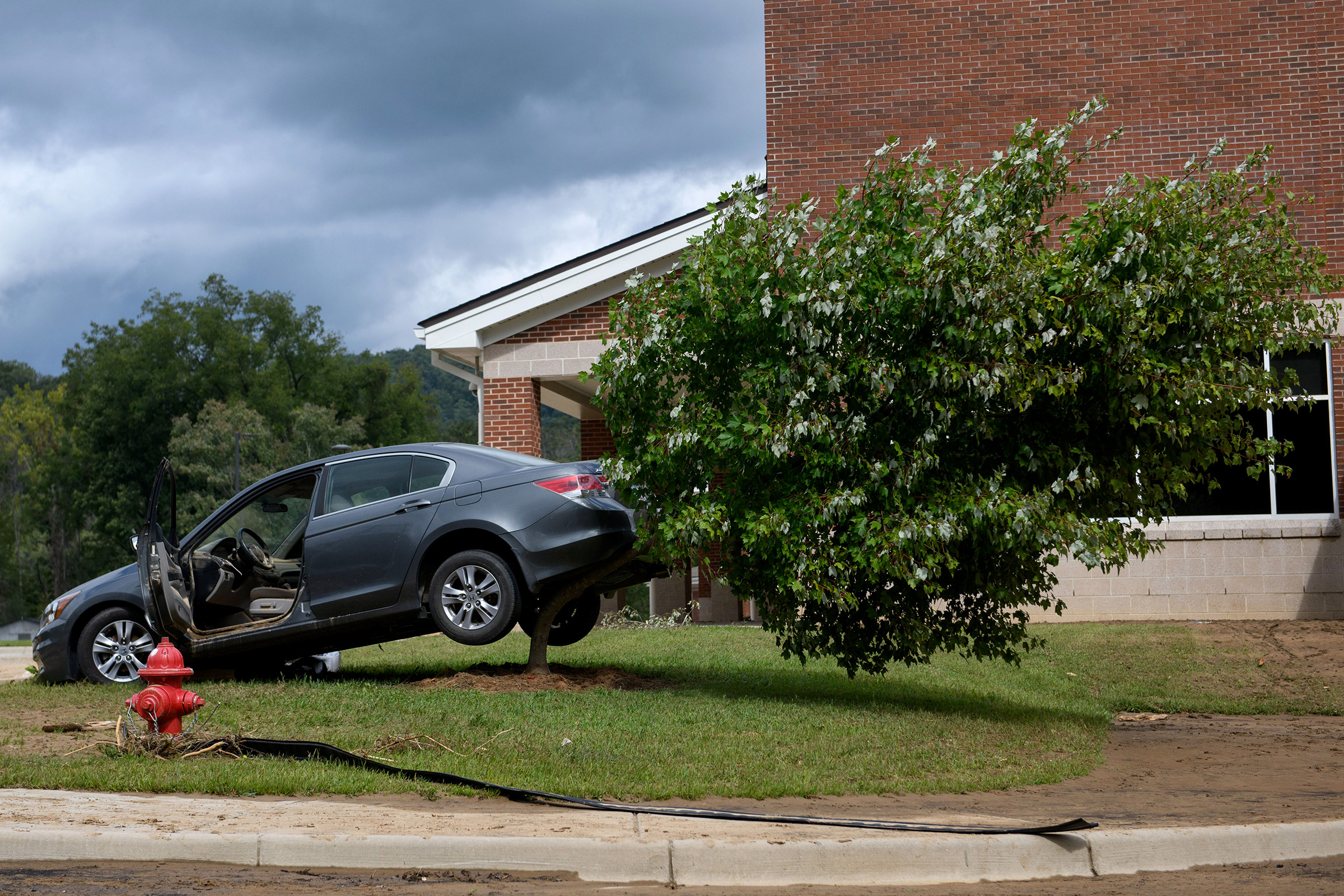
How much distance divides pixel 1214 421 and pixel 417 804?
6061 mm

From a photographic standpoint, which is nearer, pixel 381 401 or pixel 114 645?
pixel 114 645

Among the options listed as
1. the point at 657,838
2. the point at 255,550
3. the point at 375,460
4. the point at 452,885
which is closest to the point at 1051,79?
the point at 375,460

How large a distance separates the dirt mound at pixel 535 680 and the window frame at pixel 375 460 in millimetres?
1525

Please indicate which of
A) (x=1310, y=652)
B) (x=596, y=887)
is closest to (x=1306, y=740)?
(x=1310, y=652)

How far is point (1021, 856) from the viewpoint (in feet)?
16.3

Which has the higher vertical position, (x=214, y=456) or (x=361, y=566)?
(x=214, y=456)

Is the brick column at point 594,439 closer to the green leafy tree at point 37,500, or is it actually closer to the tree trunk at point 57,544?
the green leafy tree at point 37,500

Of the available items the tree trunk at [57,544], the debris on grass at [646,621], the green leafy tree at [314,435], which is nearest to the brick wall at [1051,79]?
the debris on grass at [646,621]

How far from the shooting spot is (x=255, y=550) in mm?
9875

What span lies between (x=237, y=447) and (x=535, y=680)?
4296 centimetres

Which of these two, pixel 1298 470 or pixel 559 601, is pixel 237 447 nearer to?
pixel 1298 470

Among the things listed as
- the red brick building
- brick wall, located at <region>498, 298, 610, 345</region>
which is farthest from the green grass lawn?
brick wall, located at <region>498, 298, 610, 345</region>

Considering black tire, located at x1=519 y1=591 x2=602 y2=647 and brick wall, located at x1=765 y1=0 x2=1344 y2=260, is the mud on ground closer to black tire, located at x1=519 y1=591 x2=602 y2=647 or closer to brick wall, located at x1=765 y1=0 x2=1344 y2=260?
brick wall, located at x1=765 y1=0 x2=1344 y2=260

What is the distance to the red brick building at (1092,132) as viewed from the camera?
15.1 meters
